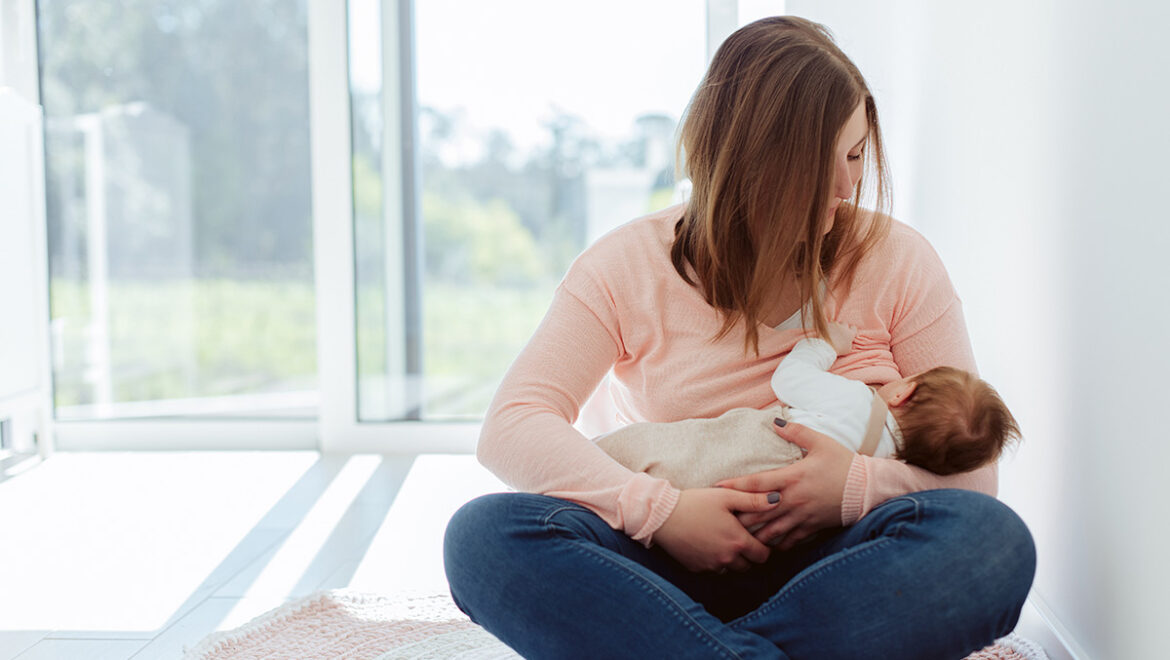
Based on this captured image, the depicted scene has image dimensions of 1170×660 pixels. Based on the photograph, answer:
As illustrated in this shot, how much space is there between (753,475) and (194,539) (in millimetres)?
1311

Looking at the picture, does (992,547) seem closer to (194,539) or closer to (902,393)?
(902,393)

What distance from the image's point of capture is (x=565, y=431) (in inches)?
44.0

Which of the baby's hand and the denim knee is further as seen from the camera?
the baby's hand

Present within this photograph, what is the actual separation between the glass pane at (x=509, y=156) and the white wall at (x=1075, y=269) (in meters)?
1.14

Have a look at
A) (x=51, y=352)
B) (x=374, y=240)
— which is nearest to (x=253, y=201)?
(x=374, y=240)

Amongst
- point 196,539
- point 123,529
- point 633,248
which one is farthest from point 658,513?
point 123,529

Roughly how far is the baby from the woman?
0.04 metres

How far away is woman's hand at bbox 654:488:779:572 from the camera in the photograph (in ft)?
3.33

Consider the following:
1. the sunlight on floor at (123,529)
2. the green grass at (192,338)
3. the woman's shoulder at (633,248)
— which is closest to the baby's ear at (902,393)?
the woman's shoulder at (633,248)

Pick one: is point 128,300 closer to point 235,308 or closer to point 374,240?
point 235,308

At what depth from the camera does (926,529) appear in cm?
92

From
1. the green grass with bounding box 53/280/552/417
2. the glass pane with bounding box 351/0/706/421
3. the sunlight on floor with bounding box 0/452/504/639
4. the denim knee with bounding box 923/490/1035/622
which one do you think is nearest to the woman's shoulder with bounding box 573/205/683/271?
the denim knee with bounding box 923/490/1035/622

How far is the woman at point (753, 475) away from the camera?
35.2 inches

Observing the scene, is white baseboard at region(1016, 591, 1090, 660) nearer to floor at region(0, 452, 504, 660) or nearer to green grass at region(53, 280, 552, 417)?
floor at region(0, 452, 504, 660)
